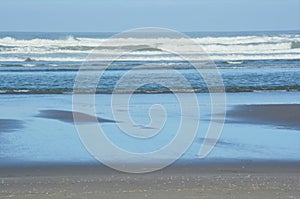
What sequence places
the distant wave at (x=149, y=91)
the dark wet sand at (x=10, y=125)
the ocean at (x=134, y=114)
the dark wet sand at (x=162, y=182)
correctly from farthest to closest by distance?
the distant wave at (x=149, y=91) < the dark wet sand at (x=10, y=125) < the ocean at (x=134, y=114) < the dark wet sand at (x=162, y=182)

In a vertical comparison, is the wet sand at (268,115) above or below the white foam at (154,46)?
below

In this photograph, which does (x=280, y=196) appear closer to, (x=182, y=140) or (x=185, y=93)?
(x=182, y=140)

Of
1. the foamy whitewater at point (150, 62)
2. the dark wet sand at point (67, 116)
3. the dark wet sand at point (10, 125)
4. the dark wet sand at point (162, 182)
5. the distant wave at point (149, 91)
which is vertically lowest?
the dark wet sand at point (162, 182)

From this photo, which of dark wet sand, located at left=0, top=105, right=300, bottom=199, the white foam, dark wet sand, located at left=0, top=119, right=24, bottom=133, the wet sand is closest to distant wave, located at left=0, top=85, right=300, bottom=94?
the wet sand

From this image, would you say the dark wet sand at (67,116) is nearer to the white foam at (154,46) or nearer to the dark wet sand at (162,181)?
the dark wet sand at (162,181)

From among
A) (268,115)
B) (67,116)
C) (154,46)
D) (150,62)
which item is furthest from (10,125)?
(154,46)

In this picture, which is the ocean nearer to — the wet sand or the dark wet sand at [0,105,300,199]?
the wet sand

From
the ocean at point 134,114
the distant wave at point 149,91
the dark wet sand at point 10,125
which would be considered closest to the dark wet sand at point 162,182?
the ocean at point 134,114

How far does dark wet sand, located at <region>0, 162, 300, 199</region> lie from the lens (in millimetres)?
7844

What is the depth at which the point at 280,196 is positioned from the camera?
25.1 feet

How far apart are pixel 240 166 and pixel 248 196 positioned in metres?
2.55

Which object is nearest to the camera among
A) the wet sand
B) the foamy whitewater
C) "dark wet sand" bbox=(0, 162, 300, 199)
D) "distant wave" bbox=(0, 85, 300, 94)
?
"dark wet sand" bbox=(0, 162, 300, 199)

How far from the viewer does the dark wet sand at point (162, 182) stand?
784cm

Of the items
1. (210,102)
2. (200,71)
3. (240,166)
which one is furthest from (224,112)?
(200,71)
